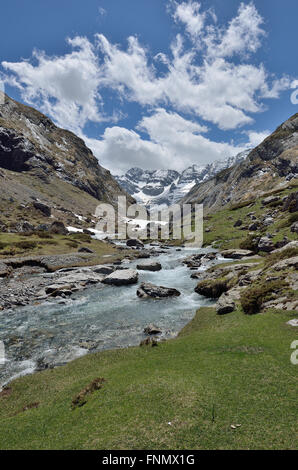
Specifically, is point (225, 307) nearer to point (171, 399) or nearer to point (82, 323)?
point (171, 399)

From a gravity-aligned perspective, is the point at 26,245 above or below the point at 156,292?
above

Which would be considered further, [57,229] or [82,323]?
[57,229]

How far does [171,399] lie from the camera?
44.0 ft

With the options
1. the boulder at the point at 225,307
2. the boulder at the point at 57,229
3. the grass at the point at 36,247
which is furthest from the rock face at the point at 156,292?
the boulder at the point at 57,229

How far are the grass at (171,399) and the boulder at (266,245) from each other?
132ft

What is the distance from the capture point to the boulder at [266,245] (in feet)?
191

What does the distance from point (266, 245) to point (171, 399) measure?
176 ft

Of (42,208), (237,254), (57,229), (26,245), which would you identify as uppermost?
(42,208)

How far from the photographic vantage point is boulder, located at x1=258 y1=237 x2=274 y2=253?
58.2 m

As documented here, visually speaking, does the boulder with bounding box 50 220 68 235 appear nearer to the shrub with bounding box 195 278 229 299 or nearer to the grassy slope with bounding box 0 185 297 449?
the shrub with bounding box 195 278 229 299

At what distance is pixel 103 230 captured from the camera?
18112cm
